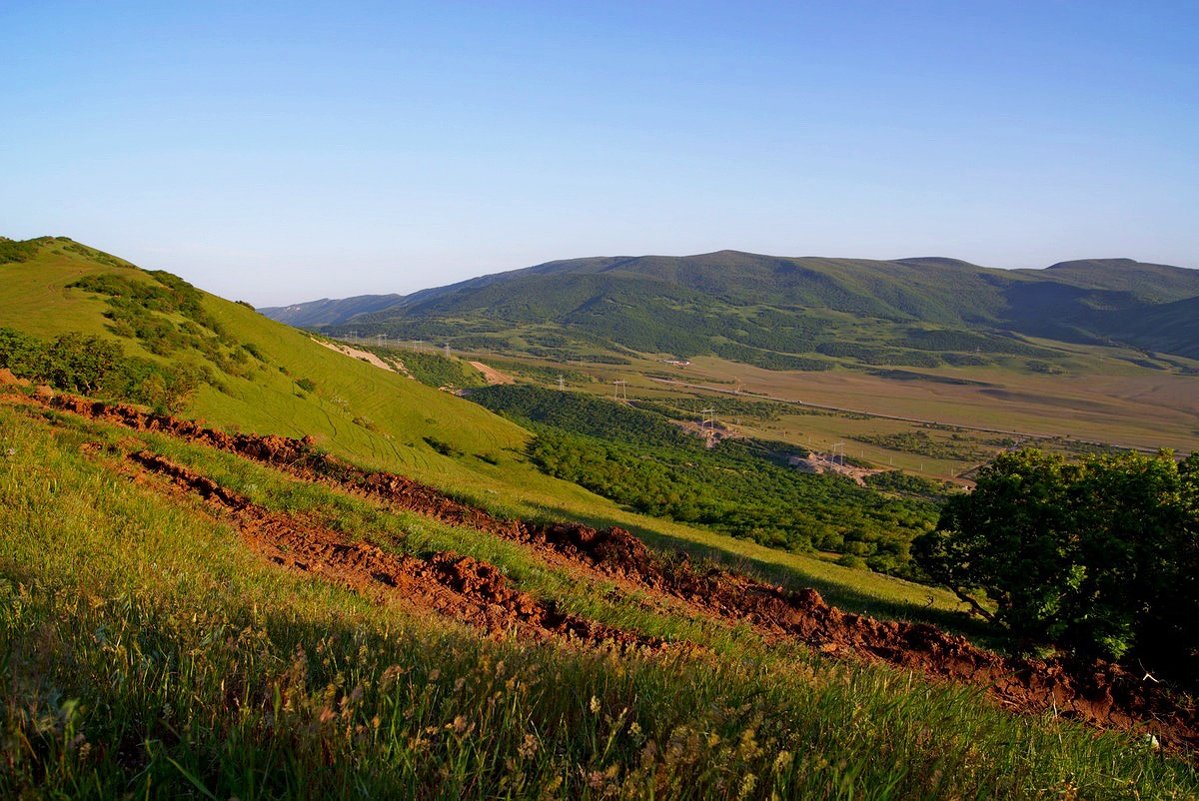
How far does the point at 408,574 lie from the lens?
796cm

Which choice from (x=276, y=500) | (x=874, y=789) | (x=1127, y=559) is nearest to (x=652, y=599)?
(x=276, y=500)

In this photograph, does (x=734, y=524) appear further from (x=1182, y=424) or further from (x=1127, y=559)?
(x=1182, y=424)

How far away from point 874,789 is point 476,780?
1.48 meters

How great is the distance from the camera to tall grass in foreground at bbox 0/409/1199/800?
7.29 ft

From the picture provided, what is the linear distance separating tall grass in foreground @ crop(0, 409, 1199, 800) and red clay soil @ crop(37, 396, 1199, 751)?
3.00m

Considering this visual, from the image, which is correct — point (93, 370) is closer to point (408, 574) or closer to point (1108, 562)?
point (408, 574)

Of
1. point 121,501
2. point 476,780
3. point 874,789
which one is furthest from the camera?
point 121,501

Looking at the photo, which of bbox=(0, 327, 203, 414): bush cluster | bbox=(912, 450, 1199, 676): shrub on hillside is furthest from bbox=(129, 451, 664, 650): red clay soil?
bbox=(0, 327, 203, 414): bush cluster

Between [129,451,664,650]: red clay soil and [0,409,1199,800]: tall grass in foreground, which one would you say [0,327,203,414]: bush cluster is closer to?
[129,451,664,650]: red clay soil

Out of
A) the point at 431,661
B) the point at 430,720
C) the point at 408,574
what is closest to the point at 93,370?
the point at 408,574

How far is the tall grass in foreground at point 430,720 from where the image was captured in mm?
2223

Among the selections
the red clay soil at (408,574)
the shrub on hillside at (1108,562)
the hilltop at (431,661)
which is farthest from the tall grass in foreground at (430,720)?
the shrub on hillside at (1108,562)

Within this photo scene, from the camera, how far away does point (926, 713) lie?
3668 mm

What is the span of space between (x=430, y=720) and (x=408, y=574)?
553 cm
